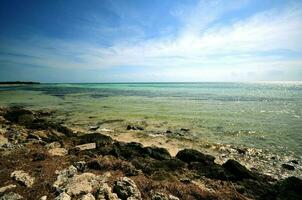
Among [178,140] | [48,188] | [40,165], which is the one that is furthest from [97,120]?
[48,188]

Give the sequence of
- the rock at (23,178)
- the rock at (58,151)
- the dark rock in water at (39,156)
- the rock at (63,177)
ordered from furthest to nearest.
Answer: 1. the rock at (58,151)
2. the dark rock in water at (39,156)
3. the rock at (23,178)
4. the rock at (63,177)

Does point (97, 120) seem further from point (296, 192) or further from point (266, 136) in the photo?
point (296, 192)

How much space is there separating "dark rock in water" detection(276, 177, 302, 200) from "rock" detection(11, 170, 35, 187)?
8088 millimetres

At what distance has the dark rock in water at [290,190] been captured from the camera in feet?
23.2

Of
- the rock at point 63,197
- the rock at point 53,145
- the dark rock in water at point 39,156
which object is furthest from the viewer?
the rock at point 53,145

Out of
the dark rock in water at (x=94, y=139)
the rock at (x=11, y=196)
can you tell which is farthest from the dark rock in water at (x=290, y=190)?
the dark rock in water at (x=94, y=139)

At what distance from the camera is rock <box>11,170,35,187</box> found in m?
6.70

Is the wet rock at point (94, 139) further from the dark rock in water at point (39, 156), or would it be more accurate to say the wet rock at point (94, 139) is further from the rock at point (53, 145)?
the dark rock in water at point (39, 156)

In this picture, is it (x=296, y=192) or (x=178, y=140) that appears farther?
(x=178, y=140)

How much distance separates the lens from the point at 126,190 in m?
6.38

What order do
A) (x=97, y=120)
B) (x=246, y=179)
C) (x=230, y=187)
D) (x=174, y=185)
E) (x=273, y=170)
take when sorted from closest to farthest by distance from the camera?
(x=174, y=185) → (x=230, y=187) → (x=246, y=179) → (x=273, y=170) → (x=97, y=120)

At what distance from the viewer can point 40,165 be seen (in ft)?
26.2

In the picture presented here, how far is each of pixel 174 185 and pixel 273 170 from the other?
20.9 feet

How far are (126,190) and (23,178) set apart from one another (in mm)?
3466
